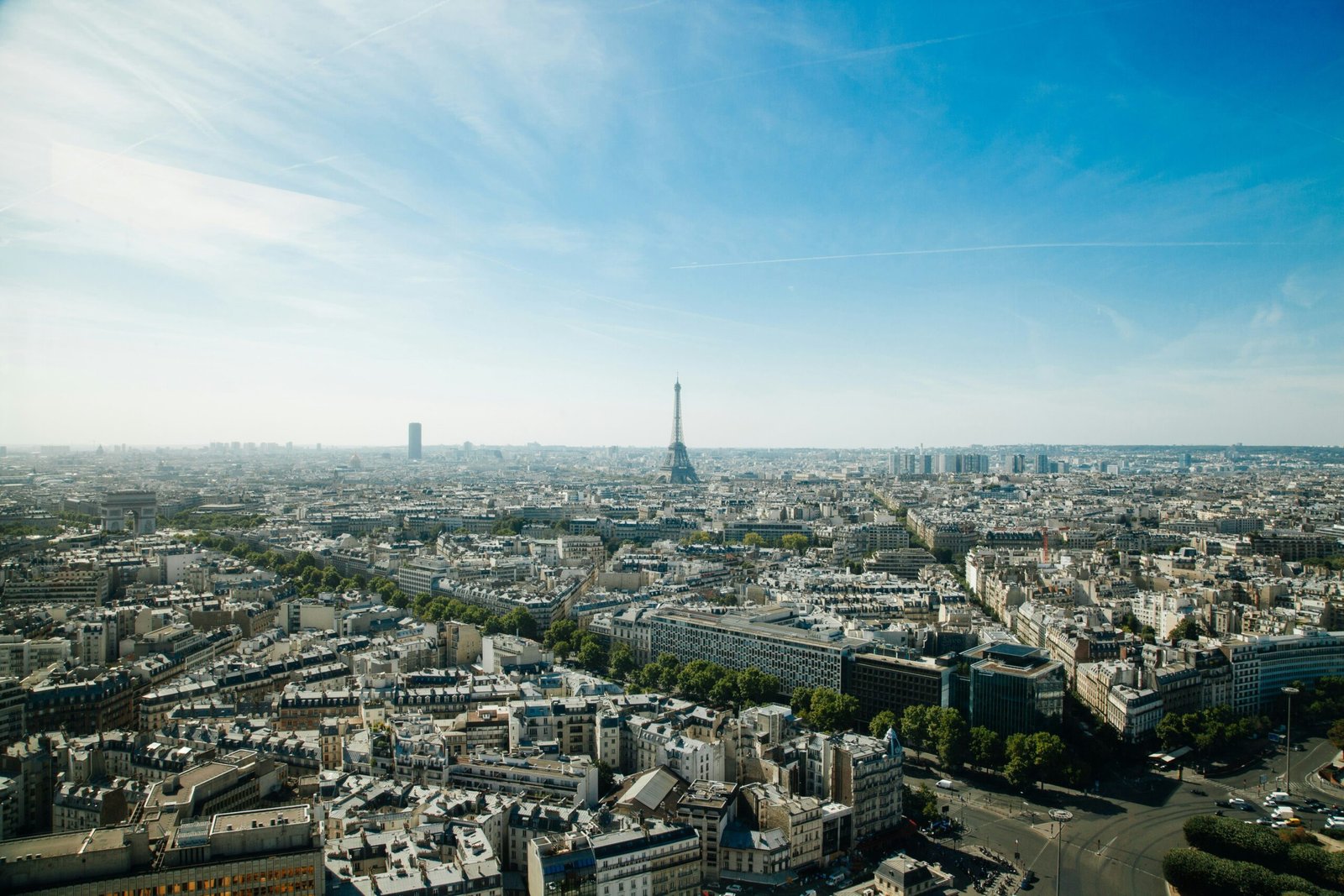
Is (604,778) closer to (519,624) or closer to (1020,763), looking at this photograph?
(1020,763)

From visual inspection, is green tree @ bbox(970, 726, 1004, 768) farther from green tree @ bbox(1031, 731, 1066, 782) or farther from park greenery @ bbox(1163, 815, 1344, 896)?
park greenery @ bbox(1163, 815, 1344, 896)

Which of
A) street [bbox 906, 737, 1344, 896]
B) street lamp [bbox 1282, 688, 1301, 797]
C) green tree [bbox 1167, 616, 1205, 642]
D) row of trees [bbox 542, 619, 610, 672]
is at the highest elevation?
green tree [bbox 1167, 616, 1205, 642]

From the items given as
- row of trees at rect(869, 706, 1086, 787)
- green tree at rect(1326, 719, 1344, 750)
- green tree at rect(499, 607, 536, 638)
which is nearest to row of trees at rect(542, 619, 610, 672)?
green tree at rect(499, 607, 536, 638)

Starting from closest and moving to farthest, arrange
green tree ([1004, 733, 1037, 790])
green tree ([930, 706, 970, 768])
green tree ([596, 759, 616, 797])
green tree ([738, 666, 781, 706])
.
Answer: green tree ([596, 759, 616, 797])
green tree ([1004, 733, 1037, 790])
green tree ([930, 706, 970, 768])
green tree ([738, 666, 781, 706])

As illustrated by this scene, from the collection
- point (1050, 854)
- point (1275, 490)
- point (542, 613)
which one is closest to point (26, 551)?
point (542, 613)

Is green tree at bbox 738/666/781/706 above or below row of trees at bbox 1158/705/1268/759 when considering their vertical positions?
above

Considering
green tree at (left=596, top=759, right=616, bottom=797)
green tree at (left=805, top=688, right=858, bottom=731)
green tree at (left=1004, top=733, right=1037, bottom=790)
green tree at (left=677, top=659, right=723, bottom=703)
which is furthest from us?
green tree at (left=677, top=659, right=723, bottom=703)

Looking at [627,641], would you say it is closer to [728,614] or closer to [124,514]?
[728,614]
